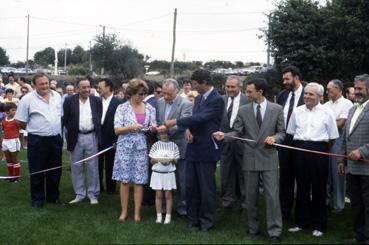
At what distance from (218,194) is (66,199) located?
2.86m

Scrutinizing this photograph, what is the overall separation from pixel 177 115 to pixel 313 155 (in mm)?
2108

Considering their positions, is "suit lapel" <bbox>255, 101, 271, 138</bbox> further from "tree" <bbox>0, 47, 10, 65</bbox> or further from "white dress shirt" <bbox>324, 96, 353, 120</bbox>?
"tree" <bbox>0, 47, 10, 65</bbox>

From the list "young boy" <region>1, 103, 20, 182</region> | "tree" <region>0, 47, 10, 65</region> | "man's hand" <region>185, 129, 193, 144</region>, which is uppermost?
"tree" <region>0, 47, 10, 65</region>

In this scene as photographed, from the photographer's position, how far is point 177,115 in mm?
7602

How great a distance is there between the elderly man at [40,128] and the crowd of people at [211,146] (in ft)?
0.06

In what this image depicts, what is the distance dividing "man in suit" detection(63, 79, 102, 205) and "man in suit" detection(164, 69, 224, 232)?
228 cm

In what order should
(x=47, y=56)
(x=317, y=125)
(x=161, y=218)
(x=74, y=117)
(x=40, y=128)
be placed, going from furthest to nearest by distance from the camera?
(x=47, y=56)
(x=74, y=117)
(x=40, y=128)
(x=161, y=218)
(x=317, y=125)

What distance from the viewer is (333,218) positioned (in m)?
7.79

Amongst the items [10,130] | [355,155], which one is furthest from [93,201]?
[355,155]

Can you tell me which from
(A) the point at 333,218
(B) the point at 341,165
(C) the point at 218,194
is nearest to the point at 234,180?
(C) the point at 218,194

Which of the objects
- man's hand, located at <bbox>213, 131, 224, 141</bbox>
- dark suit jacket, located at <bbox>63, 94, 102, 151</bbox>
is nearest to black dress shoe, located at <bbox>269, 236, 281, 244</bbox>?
man's hand, located at <bbox>213, 131, 224, 141</bbox>

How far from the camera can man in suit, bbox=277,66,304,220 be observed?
746 centimetres

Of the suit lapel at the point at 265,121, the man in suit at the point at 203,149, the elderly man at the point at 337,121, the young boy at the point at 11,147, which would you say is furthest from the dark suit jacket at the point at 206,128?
the young boy at the point at 11,147

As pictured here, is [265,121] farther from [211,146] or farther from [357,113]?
[357,113]
